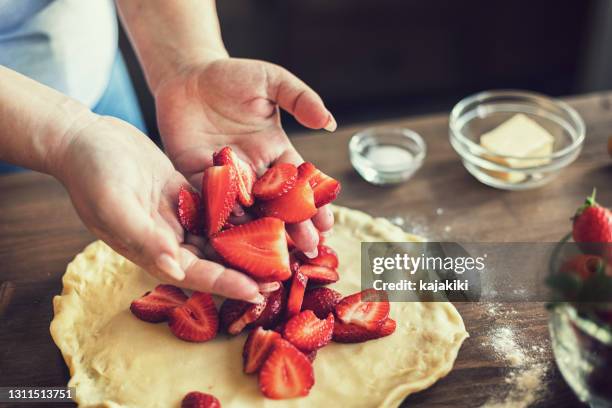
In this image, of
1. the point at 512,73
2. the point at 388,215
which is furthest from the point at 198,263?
the point at 512,73

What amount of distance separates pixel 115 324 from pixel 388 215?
817mm

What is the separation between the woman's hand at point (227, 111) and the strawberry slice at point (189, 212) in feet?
0.71

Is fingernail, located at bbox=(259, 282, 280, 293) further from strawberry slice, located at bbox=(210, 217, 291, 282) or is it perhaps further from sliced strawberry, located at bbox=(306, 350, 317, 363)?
sliced strawberry, located at bbox=(306, 350, 317, 363)

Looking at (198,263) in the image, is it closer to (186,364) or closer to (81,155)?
(186,364)

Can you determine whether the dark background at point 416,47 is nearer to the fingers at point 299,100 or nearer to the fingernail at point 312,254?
the fingers at point 299,100

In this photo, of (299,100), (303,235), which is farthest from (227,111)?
(303,235)

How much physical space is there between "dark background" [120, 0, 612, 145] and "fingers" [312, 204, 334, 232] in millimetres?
2386

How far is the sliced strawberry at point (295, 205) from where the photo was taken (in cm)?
150

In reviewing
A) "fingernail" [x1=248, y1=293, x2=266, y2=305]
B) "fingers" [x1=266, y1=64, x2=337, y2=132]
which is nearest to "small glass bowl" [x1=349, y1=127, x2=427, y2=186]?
"fingers" [x1=266, y1=64, x2=337, y2=132]

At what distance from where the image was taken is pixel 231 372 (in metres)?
1.38

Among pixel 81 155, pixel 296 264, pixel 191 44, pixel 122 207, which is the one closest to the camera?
pixel 122 207

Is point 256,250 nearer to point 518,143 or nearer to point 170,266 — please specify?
point 170,266

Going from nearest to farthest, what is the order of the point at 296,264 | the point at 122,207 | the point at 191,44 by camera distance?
1. the point at 122,207
2. the point at 296,264
3. the point at 191,44

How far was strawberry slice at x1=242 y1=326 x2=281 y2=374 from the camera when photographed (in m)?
1.34
